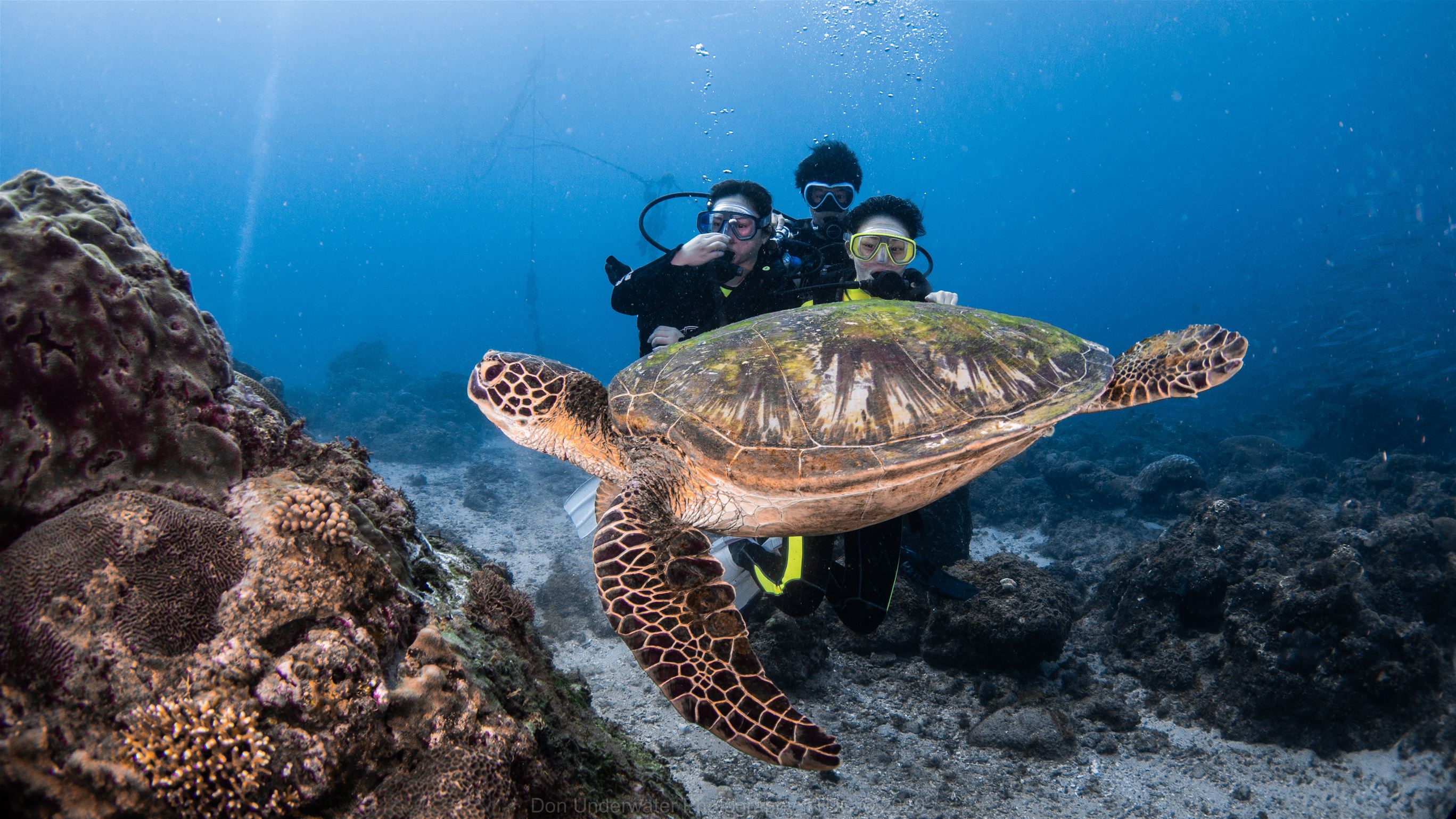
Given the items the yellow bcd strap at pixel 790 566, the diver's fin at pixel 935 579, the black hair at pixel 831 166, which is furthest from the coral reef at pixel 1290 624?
the black hair at pixel 831 166

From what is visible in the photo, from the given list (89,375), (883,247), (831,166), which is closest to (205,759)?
(89,375)

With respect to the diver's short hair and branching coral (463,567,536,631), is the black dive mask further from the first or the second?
branching coral (463,567,536,631)

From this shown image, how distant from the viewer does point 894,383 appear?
115 inches

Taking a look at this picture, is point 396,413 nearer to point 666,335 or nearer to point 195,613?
point 666,335

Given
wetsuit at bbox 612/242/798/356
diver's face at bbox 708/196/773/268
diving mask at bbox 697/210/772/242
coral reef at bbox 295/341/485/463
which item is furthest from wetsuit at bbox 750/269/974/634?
coral reef at bbox 295/341/485/463

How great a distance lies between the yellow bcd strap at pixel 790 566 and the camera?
472cm

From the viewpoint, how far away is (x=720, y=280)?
5.02 m

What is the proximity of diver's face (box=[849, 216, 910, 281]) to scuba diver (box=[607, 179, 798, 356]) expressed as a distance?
0.73 meters

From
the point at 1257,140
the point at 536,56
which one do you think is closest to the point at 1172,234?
the point at 1257,140

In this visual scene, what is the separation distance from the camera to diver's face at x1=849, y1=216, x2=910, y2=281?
4.84 m

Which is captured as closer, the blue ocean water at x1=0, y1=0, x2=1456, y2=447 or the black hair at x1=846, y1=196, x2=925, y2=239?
the black hair at x1=846, y1=196, x2=925, y2=239

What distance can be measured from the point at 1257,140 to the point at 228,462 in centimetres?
13710

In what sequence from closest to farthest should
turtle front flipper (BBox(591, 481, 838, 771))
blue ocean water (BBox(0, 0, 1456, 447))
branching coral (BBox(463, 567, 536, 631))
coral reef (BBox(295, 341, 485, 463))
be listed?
1. turtle front flipper (BBox(591, 481, 838, 771))
2. branching coral (BBox(463, 567, 536, 631))
3. coral reef (BBox(295, 341, 485, 463))
4. blue ocean water (BBox(0, 0, 1456, 447))

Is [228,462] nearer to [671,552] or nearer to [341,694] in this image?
[341,694]
